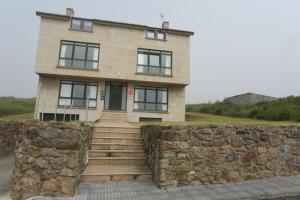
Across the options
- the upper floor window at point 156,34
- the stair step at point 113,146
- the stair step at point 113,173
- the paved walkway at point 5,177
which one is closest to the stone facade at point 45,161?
the paved walkway at point 5,177

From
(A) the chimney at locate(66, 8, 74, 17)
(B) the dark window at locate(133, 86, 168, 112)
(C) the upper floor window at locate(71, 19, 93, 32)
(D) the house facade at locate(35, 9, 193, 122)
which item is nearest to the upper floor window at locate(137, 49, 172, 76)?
(D) the house facade at locate(35, 9, 193, 122)

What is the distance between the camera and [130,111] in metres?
18.8

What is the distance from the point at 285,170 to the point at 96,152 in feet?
19.1

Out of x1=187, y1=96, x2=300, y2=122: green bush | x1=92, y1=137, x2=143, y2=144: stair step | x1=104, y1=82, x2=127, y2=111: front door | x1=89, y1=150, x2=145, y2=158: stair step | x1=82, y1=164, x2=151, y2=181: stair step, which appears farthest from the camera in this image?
x1=104, y1=82, x2=127, y2=111: front door

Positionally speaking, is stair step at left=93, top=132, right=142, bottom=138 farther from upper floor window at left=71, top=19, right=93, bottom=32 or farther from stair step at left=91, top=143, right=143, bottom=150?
upper floor window at left=71, top=19, right=93, bottom=32

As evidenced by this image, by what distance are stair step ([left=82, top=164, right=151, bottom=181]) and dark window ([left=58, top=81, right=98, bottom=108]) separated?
1207 cm

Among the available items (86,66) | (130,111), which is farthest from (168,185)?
(86,66)

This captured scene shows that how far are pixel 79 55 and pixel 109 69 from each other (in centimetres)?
272

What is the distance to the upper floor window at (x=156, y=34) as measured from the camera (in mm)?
20000

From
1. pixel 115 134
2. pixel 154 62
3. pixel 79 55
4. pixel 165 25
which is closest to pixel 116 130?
pixel 115 134

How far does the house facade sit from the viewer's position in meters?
17.9

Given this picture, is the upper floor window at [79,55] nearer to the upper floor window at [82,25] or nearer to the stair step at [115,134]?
the upper floor window at [82,25]

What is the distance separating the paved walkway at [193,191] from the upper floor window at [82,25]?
16.0 metres

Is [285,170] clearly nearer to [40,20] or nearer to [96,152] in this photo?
[96,152]
